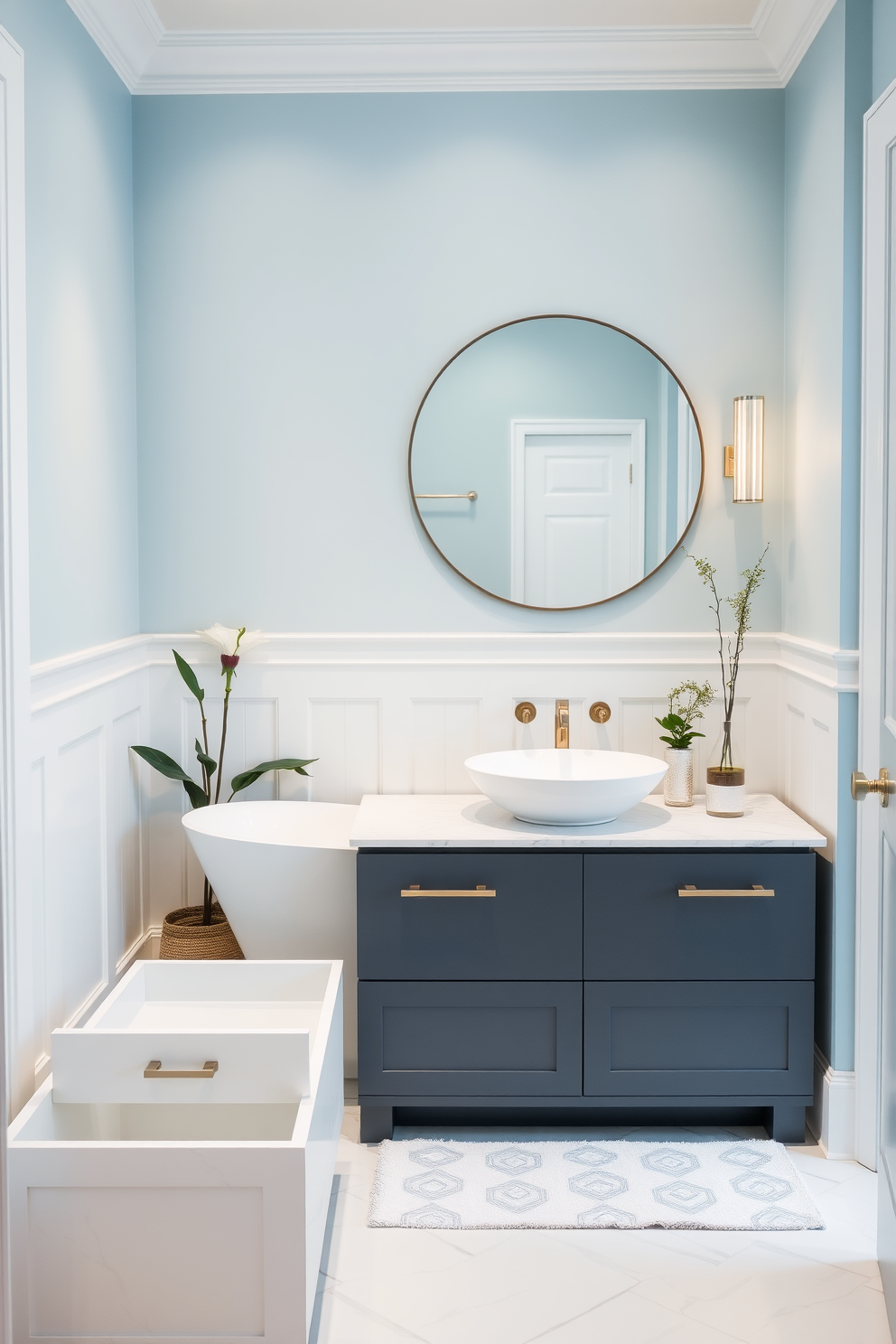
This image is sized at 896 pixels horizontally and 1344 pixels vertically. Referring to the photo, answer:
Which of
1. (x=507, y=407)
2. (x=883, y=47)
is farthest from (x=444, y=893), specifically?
(x=883, y=47)

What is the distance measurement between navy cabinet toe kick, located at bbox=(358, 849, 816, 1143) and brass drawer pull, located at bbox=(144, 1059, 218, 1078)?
0.57 metres

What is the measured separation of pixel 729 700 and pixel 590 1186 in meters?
1.18

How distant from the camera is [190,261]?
113 inches

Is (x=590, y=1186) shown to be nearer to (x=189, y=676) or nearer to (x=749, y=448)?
(x=189, y=676)

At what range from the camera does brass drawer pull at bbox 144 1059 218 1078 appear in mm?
1854

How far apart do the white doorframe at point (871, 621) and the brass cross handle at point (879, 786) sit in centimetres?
34

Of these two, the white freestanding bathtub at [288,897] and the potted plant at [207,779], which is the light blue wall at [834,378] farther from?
the potted plant at [207,779]

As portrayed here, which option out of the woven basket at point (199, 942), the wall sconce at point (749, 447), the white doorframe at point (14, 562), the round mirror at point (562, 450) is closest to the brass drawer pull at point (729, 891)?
the round mirror at point (562, 450)

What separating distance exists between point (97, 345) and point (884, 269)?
1701 mm

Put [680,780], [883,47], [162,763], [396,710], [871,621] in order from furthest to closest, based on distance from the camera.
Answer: [396,710]
[162,763]
[680,780]
[871,621]
[883,47]

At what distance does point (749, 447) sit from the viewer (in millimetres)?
2787

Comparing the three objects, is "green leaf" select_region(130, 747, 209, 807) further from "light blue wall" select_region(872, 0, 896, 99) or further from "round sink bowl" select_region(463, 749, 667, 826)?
"light blue wall" select_region(872, 0, 896, 99)

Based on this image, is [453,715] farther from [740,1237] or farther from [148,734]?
[740,1237]

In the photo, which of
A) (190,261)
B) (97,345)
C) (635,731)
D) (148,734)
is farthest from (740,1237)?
(190,261)
